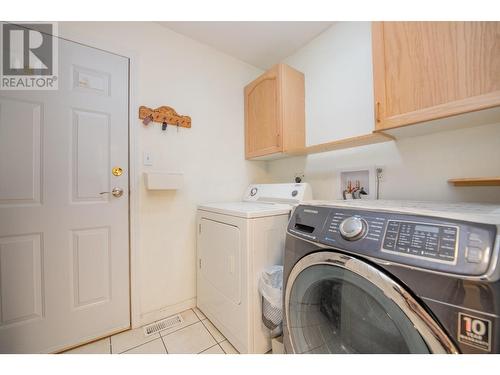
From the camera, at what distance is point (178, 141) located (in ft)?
5.51

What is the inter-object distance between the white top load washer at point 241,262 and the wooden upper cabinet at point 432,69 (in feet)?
2.69

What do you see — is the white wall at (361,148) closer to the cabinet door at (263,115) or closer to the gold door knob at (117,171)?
the cabinet door at (263,115)

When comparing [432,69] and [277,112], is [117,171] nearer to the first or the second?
[277,112]

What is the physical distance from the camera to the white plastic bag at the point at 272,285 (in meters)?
1.10

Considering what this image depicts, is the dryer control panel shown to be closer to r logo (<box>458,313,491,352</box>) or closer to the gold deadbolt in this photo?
r logo (<box>458,313,491,352</box>)

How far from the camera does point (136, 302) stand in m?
1.48

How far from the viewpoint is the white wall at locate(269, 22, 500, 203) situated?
3.41 ft

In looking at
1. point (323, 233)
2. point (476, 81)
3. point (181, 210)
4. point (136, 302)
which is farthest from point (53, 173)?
point (476, 81)

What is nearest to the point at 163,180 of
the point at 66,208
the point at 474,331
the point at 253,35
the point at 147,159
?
the point at 147,159

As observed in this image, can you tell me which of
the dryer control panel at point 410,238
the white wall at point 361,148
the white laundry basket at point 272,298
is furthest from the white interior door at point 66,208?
the white wall at point 361,148

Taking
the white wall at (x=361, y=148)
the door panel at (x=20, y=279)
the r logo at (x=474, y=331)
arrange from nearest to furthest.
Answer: the r logo at (x=474, y=331), the white wall at (x=361, y=148), the door panel at (x=20, y=279)

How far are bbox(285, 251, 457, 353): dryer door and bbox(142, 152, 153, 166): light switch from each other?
1300mm
